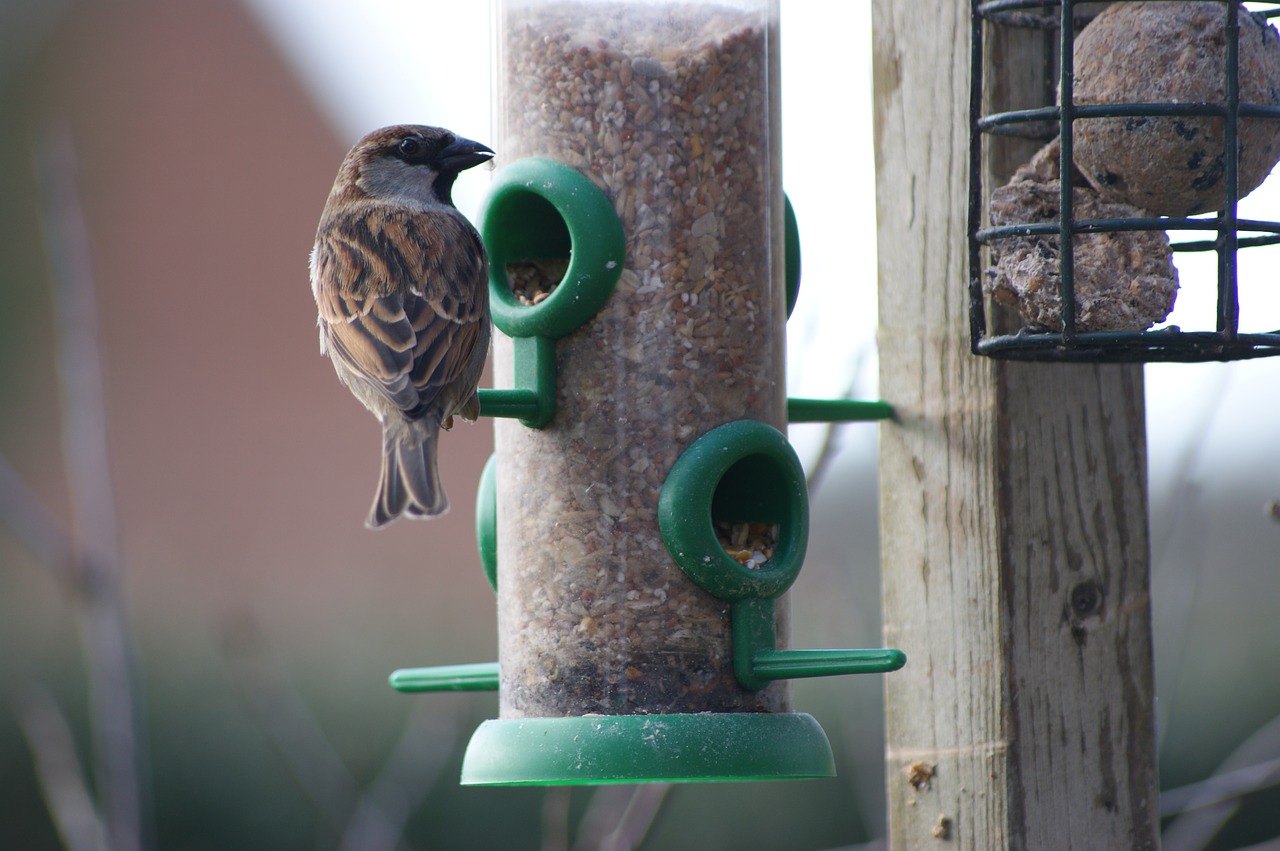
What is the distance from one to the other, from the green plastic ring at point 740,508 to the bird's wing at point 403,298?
71 centimetres

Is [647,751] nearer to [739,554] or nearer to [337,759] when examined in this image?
[739,554]

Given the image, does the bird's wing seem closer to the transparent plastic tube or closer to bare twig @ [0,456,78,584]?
the transparent plastic tube

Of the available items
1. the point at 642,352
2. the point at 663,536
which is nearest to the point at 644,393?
the point at 642,352

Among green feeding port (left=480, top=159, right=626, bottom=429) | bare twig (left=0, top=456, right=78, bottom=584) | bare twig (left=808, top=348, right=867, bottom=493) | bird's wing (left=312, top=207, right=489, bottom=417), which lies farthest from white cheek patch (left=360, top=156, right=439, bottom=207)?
bare twig (left=0, top=456, right=78, bottom=584)

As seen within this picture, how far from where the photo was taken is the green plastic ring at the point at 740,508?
11.7ft

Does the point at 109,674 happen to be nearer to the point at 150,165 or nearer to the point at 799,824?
the point at 799,824

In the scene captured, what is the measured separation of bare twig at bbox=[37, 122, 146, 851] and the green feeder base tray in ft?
2.37

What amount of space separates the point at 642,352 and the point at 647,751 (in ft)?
2.93

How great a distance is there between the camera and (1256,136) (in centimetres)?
328

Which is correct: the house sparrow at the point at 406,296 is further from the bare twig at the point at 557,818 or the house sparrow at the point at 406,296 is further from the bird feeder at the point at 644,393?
the bare twig at the point at 557,818

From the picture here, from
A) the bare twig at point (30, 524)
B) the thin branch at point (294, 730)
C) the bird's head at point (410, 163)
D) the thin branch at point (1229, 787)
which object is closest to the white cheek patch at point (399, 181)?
the bird's head at point (410, 163)

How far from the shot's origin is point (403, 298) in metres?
4.29

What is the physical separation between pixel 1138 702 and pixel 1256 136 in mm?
1154

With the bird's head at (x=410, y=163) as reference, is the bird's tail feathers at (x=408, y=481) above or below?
below
